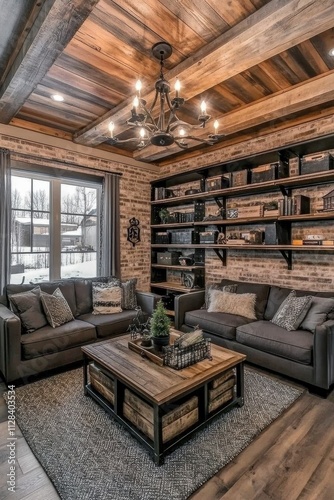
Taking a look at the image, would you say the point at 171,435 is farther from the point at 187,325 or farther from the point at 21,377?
the point at 187,325

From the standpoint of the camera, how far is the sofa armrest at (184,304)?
12.5ft

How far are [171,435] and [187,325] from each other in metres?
1.93

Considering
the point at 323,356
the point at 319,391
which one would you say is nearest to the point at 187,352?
the point at 323,356

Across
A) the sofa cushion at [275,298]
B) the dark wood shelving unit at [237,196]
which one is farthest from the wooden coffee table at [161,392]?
the dark wood shelving unit at [237,196]

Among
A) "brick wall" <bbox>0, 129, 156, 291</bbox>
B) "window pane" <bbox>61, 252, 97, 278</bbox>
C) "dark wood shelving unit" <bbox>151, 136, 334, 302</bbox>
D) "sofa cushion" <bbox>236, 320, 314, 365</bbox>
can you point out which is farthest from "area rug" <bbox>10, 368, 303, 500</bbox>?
"brick wall" <bbox>0, 129, 156, 291</bbox>

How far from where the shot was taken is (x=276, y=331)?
9.30 ft

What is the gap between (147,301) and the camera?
155 inches

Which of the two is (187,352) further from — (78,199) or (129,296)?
(78,199)

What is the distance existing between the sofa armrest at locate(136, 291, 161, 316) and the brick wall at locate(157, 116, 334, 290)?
41.5 inches

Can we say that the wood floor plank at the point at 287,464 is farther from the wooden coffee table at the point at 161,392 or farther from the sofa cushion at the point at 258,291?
the sofa cushion at the point at 258,291

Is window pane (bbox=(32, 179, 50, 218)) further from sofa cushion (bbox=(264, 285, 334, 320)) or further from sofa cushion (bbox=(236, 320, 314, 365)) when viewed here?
sofa cushion (bbox=(264, 285, 334, 320))

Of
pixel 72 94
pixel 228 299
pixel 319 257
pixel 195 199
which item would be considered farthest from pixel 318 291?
pixel 72 94

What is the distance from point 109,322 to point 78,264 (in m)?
1.34

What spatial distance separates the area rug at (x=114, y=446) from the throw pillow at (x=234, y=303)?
0.94 metres
